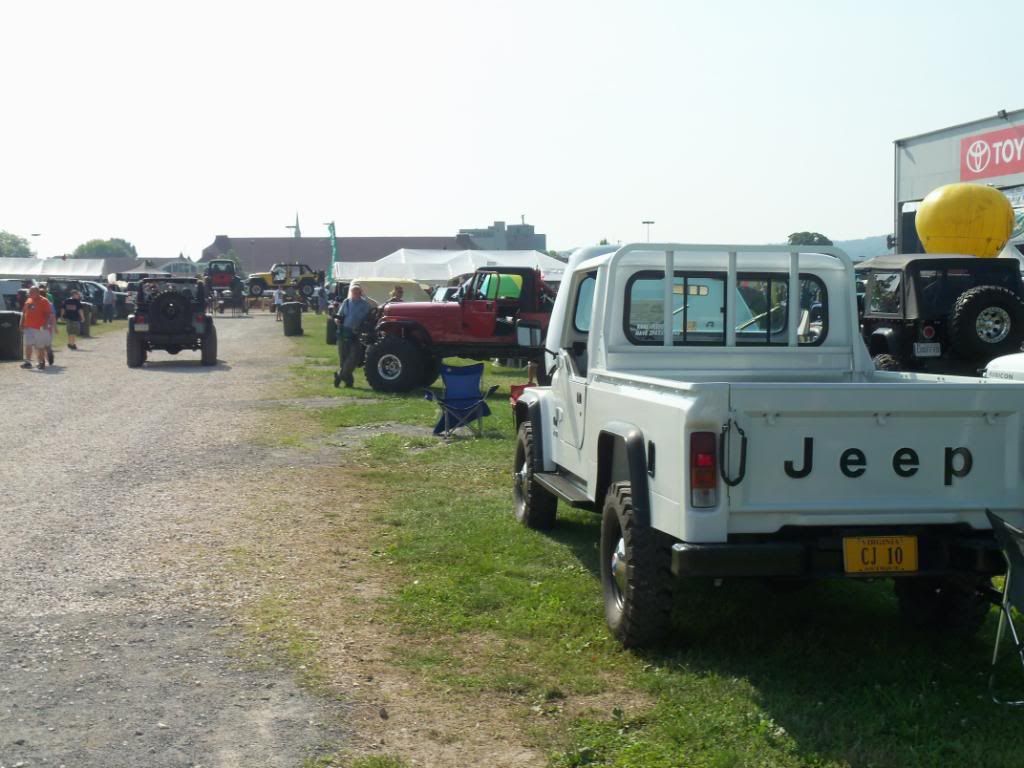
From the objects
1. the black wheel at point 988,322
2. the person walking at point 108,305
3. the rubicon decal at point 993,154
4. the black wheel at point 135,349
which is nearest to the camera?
the black wheel at point 988,322

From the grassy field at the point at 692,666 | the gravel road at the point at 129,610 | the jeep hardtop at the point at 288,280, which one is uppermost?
the jeep hardtop at the point at 288,280

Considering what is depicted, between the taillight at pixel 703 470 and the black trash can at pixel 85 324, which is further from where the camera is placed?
the black trash can at pixel 85 324

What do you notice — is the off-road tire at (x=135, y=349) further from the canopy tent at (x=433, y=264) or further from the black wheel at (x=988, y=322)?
the canopy tent at (x=433, y=264)

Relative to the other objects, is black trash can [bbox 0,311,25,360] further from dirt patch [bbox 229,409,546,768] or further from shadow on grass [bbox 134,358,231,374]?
dirt patch [bbox 229,409,546,768]

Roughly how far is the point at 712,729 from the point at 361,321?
54.6ft

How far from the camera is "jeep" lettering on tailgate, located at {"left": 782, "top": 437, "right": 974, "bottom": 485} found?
5.35 meters

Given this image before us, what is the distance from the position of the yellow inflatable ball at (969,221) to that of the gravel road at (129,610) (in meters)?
12.4

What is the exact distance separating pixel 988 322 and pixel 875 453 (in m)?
11.0

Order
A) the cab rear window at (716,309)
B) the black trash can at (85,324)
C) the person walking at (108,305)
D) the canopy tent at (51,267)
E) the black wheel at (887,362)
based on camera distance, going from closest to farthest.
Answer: the cab rear window at (716,309) < the black wheel at (887,362) < the black trash can at (85,324) < the person walking at (108,305) < the canopy tent at (51,267)

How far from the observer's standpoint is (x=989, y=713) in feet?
16.6

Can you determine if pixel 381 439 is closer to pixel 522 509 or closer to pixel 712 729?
pixel 522 509

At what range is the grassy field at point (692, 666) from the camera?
476cm

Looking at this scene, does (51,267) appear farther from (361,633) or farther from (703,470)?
(703,470)

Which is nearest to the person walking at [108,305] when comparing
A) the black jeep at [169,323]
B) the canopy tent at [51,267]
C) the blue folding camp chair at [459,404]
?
the black jeep at [169,323]
